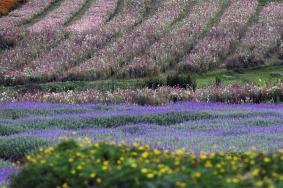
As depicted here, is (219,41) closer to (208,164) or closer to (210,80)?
(210,80)

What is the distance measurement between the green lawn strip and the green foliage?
1983mm

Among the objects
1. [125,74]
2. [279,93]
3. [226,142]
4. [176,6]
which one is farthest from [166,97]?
[176,6]

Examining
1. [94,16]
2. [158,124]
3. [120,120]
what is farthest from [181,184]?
[94,16]

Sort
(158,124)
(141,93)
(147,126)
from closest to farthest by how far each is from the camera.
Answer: (147,126), (158,124), (141,93)

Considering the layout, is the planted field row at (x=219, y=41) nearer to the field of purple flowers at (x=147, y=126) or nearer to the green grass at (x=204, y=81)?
the green grass at (x=204, y=81)

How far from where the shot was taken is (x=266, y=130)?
14.7m

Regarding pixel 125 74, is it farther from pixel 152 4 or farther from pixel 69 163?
pixel 69 163

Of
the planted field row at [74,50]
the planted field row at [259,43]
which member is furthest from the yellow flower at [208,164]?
the planted field row at [259,43]

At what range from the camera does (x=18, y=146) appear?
1359 centimetres

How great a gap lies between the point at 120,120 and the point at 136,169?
9.43m

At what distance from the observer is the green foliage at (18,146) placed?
43.7 feet

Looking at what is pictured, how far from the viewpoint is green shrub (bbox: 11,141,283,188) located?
23.1 ft

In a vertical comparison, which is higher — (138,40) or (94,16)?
(94,16)

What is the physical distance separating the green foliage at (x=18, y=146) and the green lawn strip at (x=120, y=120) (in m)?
1.98
